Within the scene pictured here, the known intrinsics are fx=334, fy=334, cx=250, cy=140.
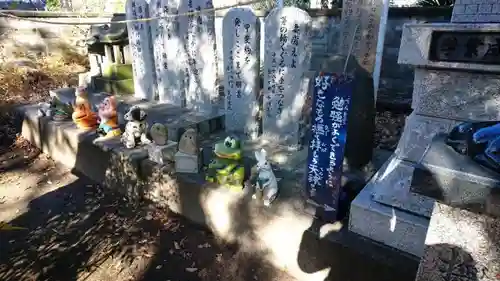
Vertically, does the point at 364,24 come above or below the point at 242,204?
above

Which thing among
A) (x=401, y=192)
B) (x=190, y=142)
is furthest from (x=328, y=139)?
(x=190, y=142)

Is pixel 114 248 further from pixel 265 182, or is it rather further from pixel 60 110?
pixel 60 110

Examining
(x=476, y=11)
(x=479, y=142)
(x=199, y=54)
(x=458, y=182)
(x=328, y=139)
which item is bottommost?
(x=328, y=139)

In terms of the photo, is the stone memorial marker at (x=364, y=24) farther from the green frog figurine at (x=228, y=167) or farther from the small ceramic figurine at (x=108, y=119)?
the small ceramic figurine at (x=108, y=119)

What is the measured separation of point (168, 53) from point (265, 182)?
15.0ft

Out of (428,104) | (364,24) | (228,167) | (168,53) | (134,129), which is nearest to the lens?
(428,104)

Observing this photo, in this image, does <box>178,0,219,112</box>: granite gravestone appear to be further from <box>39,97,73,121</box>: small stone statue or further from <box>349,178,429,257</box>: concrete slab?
<box>349,178,429,257</box>: concrete slab

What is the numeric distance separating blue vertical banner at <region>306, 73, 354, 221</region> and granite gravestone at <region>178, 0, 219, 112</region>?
3.65 m

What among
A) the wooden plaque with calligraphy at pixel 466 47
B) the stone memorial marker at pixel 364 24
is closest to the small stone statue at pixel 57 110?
the stone memorial marker at pixel 364 24

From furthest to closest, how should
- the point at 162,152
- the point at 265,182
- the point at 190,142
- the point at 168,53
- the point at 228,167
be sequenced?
1. the point at 168,53
2. the point at 162,152
3. the point at 190,142
4. the point at 228,167
5. the point at 265,182

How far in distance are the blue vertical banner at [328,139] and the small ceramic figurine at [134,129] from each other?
9.30 feet

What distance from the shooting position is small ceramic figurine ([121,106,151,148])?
4.94 meters

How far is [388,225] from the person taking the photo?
2.75 meters

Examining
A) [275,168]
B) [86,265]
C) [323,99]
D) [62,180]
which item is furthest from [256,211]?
[62,180]
